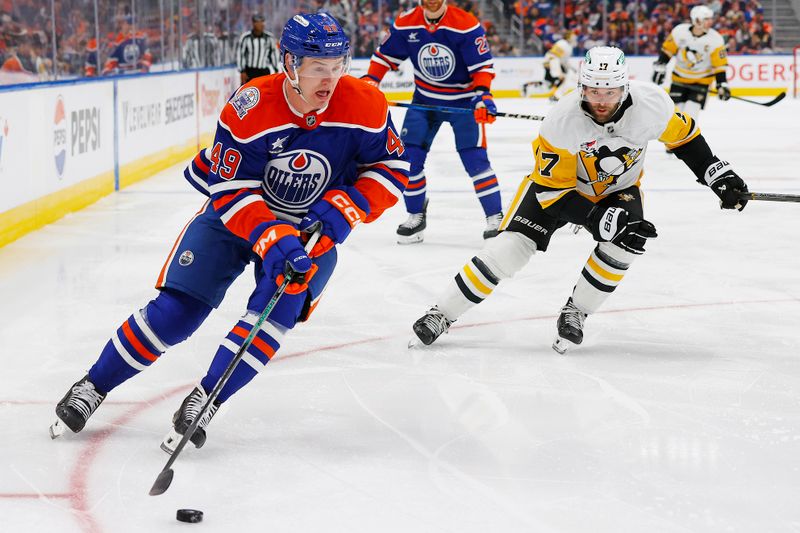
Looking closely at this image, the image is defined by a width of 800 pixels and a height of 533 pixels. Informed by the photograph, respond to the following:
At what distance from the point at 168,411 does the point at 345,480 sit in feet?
2.25

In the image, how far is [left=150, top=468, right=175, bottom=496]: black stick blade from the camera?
2.14m

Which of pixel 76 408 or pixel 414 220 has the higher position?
pixel 76 408

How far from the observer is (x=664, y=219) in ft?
19.7

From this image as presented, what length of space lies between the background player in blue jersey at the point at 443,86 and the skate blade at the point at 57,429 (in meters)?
2.96

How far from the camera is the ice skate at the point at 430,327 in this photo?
3418 millimetres

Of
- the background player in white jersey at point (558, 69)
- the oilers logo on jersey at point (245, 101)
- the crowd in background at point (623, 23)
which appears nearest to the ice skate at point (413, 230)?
the oilers logo on jersey at point (245, 101)

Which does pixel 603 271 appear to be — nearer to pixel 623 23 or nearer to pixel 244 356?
pixel 244 356

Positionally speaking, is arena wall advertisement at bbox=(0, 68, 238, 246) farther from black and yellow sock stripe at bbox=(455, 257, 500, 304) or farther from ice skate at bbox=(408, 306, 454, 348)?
black and yellow sock stripe at bbox=(455, 257, 500, 304)

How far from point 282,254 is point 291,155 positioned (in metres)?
0.27

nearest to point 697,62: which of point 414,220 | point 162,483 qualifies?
point 414,220

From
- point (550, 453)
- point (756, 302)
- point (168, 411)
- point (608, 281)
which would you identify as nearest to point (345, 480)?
point (550, 453)

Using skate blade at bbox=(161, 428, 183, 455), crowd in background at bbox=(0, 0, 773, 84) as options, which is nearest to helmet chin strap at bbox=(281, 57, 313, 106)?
skate blade at bbox=(161, 428, 183, 455)

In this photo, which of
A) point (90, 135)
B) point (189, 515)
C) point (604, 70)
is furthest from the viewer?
point (90, 135)

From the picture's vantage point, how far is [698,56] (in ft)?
29.0
